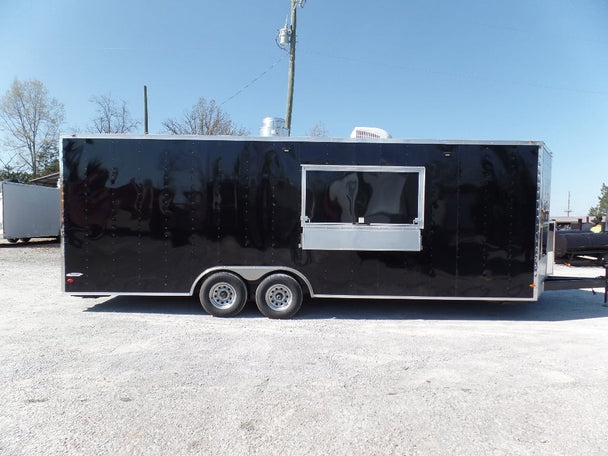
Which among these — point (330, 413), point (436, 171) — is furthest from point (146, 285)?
point (436, 171)

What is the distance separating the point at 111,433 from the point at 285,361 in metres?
1.87

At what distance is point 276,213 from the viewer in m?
5.72

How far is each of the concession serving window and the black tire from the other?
→ 80cm

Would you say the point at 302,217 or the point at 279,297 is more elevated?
the point at 302,217

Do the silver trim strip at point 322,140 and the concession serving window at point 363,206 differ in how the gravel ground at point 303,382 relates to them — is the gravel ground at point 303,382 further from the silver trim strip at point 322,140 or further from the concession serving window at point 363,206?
the silver trim strip at point 322,140

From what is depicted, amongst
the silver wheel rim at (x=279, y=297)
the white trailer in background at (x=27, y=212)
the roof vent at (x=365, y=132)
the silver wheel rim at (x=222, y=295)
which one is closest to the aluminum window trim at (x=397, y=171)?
A: the roof vent at (x=365, y=132)

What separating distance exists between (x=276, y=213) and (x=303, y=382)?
2714 mm

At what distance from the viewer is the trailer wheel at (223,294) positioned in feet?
19.1

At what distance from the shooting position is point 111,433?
2.77 m

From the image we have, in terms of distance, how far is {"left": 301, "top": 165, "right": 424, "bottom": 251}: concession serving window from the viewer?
5.64 meters

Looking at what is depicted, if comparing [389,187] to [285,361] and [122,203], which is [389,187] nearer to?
[285,361]

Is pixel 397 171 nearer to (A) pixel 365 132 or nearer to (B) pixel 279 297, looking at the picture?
(A) pixel 365 132

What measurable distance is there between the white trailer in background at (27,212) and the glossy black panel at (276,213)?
14845 mm

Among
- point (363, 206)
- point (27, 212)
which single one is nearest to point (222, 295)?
point (363, 206)
